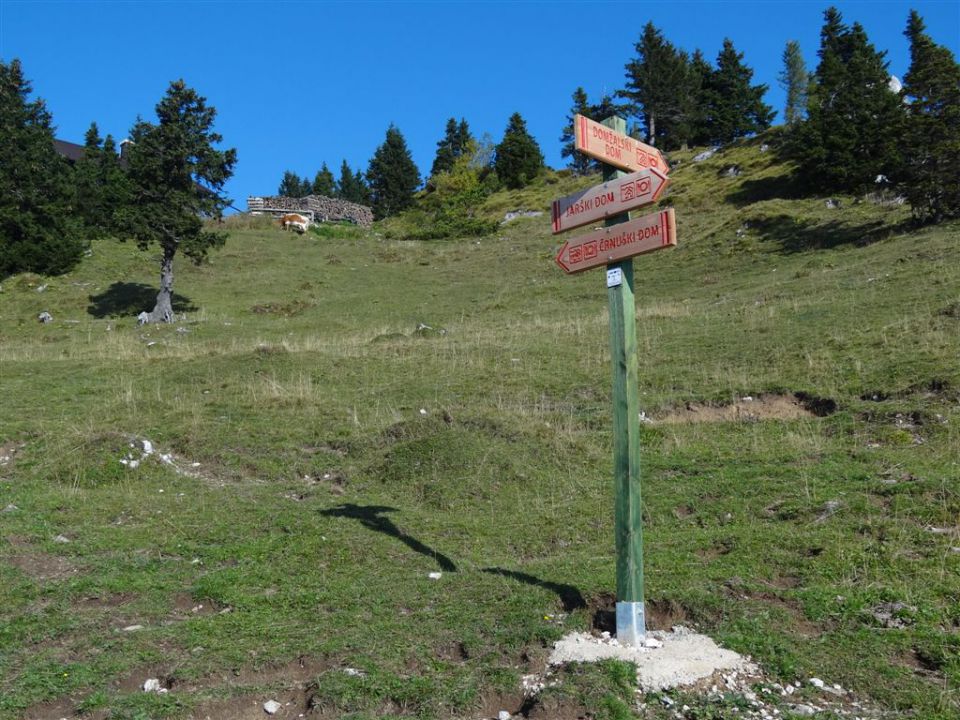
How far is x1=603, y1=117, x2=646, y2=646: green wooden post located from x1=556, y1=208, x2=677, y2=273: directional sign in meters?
0.14

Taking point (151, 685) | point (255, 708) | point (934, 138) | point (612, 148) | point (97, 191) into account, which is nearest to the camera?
point (255, 708)

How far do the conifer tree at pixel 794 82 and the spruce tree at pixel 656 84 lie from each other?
357 inches

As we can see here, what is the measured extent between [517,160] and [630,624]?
251 ft

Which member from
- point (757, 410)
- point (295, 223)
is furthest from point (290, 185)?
point (757, 410)

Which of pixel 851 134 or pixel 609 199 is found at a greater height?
pixel 851 134

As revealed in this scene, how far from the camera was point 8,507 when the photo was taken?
9797mm

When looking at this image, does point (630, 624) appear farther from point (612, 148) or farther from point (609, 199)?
point (612, 148)

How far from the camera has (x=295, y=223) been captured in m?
57.2

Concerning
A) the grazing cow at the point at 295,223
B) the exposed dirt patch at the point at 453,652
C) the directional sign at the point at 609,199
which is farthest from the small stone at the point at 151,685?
the grazing cow at the point at 295,223

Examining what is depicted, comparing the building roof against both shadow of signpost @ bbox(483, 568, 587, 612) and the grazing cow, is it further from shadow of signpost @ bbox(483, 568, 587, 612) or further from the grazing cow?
shadow of signpost @ bbox(483, 568, 587, 612)

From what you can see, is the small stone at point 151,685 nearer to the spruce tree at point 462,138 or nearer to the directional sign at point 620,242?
the directional sign at point 620,242

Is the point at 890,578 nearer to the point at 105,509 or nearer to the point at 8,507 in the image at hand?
the point at 105,509

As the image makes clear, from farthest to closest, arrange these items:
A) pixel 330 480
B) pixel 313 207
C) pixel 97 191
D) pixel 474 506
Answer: pixel 313 207, pixel 97 191, pixel 330 480, pixel 474 506

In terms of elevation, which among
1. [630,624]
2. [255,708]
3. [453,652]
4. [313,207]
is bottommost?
[255,708]
